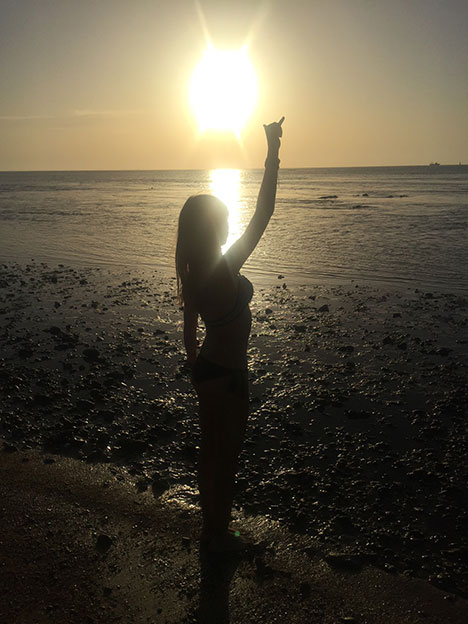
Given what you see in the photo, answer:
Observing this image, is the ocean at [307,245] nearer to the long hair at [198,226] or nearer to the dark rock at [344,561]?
the long hair at [198,226]

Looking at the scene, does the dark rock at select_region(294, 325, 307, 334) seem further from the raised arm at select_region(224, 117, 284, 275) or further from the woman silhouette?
the raised arm at select_region(224, 117, 284, 275)

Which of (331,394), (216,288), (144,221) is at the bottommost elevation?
(331,394)

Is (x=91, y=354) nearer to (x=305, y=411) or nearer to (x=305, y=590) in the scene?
(x=305, y=411)

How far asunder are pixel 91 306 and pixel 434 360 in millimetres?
7761

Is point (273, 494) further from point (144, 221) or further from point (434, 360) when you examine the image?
point (144, 221)

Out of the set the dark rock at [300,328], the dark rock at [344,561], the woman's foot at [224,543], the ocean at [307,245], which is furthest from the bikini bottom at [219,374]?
the ocean at [307,245]

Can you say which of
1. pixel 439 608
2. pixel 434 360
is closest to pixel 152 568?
pixel 439 608

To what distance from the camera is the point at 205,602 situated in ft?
11.1

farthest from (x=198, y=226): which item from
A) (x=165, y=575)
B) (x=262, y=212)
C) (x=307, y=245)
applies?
(x=307, y=245)

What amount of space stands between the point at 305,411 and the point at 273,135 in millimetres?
3806

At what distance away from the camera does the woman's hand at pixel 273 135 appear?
3.63 m

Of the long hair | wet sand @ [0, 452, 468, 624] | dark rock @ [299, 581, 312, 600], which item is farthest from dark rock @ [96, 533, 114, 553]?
the long hair

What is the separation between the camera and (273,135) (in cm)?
363

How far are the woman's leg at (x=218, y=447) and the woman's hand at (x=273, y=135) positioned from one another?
5.95 ft
